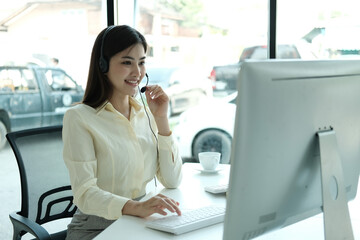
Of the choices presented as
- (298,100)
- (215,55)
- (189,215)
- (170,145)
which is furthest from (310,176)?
(215,55)

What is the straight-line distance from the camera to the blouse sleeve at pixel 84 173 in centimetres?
160

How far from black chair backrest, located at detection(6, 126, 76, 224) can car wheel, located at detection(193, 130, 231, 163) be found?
5.46 feet

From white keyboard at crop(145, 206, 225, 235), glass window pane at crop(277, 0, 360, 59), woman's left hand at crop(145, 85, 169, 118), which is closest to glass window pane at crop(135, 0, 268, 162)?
glass window pane at crop(277, 0, 360, 59)

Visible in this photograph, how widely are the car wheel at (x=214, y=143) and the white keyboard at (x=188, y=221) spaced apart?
1.99 m

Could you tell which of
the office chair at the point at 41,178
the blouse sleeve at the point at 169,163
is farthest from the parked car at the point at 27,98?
the blouse sleeve at the point at 169,163

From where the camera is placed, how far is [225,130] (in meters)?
3.55

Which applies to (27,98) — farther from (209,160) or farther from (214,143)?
(209,160)

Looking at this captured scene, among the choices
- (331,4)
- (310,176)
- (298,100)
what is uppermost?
(331,4)

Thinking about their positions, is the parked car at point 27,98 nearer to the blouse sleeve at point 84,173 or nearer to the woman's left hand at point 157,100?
the woman's left hand at point 157,100

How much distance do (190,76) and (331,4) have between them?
40.7 inches

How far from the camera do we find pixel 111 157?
1.78 meters

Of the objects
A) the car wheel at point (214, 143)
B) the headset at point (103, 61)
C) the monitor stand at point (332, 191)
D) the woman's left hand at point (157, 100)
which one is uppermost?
the headset at point (103, 61)

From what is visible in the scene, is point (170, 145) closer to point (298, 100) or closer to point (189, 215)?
point (189, 215)

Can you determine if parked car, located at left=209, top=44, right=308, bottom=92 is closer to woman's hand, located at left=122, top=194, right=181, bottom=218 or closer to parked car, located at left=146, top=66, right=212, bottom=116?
parked car, located at left=146, top=66, right=212, bottom=116
